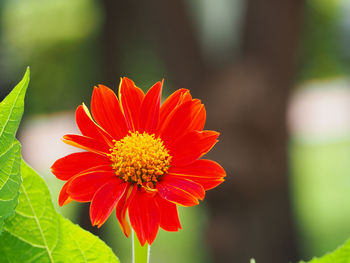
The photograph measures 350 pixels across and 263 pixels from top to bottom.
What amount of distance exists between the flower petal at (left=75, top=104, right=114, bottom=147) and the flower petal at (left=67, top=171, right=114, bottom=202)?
3cm

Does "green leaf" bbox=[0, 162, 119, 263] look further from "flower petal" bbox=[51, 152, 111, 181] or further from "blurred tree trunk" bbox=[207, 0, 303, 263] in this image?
"blurred tree trunk" bbox=[207, 0, 303, 263]

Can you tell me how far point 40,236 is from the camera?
29 centimetres

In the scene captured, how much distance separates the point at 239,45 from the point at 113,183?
2511mm

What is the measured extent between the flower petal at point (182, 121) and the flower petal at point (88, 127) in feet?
0.12

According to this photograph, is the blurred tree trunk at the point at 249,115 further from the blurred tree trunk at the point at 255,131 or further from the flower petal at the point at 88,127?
the flower petal at the point at 88,127

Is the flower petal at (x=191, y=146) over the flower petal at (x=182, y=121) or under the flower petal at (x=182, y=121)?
under

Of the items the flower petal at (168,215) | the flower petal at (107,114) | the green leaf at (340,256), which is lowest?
the green leaf at (340,256)

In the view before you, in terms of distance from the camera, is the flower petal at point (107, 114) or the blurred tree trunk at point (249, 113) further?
the blurred tree trunk at point (249, 113)

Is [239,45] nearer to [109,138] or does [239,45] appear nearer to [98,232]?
[98,232]

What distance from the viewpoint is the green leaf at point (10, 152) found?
27 centimetres

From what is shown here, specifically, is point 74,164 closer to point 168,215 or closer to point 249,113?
point 168,215

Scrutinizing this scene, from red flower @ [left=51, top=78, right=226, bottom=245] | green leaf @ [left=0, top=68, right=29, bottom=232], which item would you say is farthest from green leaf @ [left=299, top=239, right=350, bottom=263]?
green leaf @ [left=0, top=68, right=29, bottom=232]

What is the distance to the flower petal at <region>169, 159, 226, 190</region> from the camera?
1.01 feet

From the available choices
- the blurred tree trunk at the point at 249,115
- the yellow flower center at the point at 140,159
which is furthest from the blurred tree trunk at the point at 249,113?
the yellow flower center at the point at 140,159
